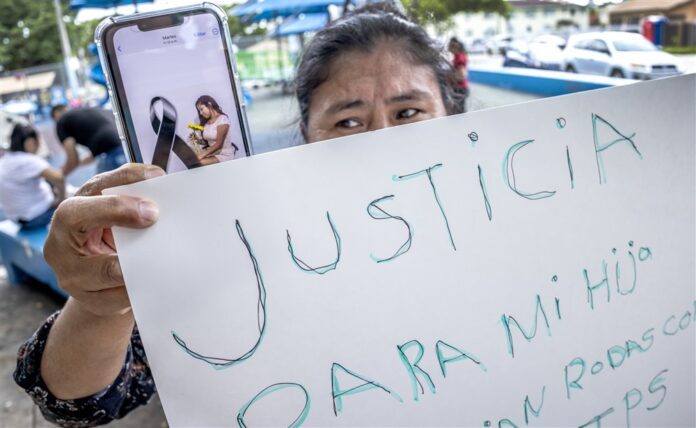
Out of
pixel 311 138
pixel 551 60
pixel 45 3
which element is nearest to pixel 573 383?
pixel 311 138

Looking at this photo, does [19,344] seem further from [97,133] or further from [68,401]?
[68,401]

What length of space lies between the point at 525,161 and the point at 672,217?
290 mm

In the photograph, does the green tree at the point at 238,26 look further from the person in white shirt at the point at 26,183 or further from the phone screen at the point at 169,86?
the phone screen at the point at 169,86

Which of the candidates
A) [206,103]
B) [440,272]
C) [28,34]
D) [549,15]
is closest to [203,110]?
[206,103]

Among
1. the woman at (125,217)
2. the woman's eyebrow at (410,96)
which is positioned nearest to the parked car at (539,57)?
the woman at (125,217)

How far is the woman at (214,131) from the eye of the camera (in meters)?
0.61

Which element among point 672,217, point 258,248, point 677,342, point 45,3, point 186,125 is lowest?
point 677,342

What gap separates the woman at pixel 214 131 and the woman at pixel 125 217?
0.07m

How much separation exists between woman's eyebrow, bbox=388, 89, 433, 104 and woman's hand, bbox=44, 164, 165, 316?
49 cm

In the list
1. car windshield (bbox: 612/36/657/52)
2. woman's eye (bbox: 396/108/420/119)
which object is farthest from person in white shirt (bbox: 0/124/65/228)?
car windshield (bbox: 612/36/657/52)

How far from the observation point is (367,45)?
3.28ft

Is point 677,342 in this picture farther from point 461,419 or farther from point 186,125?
point 186,125

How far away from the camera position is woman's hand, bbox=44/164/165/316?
1.76ft

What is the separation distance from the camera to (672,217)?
2.57ft
